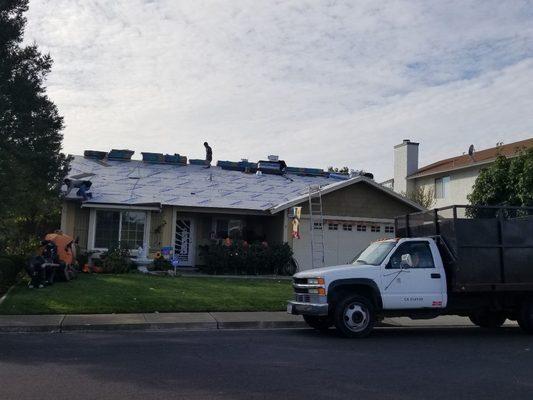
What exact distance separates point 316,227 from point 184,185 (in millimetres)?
5919

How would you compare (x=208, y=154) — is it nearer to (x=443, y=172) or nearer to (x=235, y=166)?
(x=235, y=166)

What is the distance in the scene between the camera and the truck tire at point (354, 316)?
11.4 m

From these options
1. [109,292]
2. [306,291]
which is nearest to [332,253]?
[109,292]

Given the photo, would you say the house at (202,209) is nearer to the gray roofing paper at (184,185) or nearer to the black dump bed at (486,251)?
the gray roofing paper at (184,185)

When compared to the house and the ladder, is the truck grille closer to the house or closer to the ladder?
the house

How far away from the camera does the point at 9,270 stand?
17.4m

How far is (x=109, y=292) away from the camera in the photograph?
15.6 meters

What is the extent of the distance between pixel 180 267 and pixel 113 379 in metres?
16.9

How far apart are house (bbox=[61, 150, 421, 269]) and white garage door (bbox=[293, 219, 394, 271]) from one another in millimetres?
41

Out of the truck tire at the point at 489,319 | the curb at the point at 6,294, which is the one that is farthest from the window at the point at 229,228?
the truck tire at the point at 489,319

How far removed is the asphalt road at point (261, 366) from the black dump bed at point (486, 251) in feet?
3.72

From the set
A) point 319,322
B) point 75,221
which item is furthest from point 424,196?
point 319,322

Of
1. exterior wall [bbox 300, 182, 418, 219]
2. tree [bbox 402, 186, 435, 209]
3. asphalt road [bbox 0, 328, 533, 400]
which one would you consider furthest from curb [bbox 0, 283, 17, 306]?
tree [bbox 402, 186, 435, 209]

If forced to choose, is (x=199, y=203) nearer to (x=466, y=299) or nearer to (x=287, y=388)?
(x=466, y=299)
